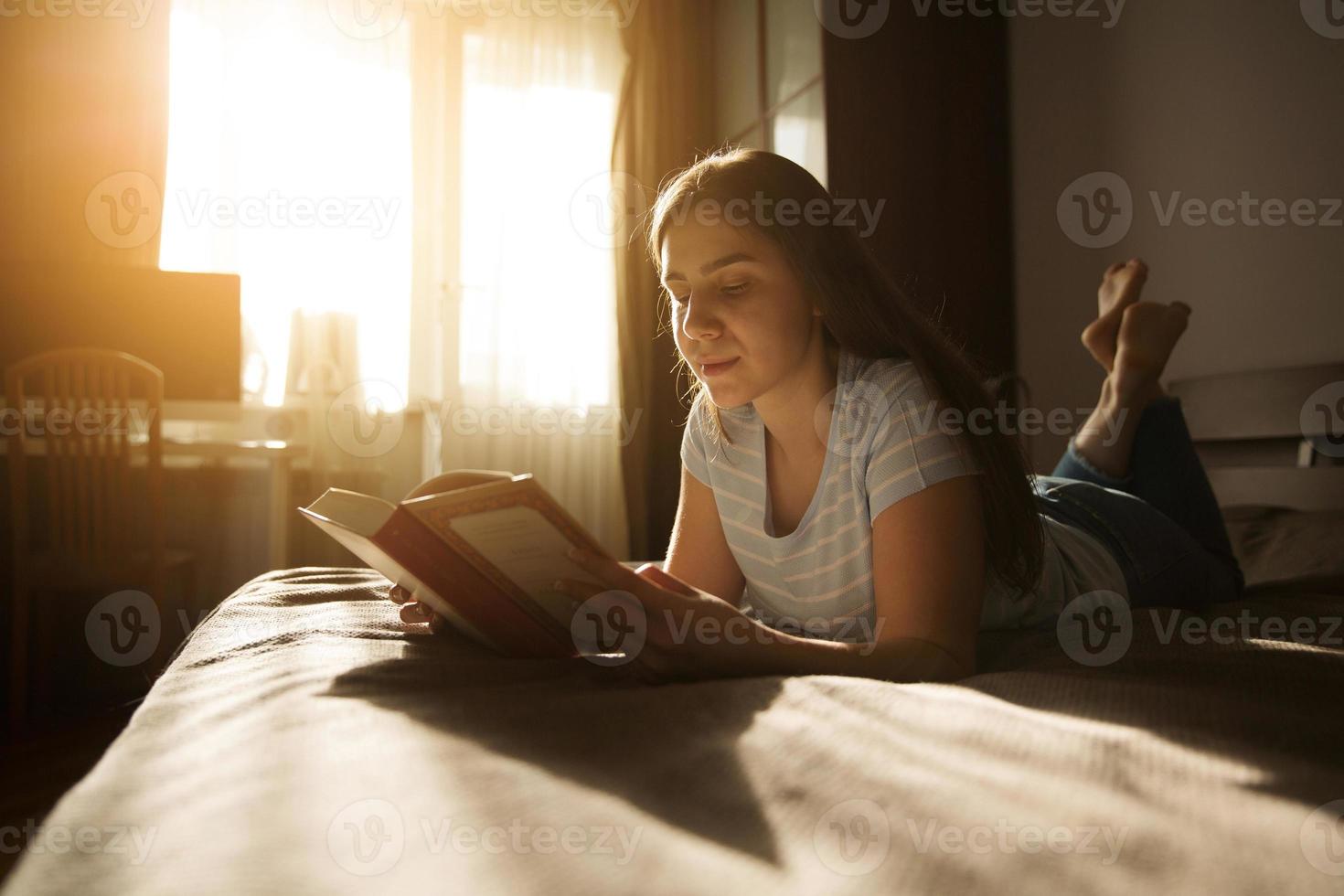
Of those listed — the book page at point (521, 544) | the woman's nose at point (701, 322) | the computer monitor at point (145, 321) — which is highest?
the computer monitor at point (145, 321)

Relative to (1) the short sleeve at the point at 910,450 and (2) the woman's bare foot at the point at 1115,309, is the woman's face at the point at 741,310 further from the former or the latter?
(2) the woman's bare foot at the point at 1115,309

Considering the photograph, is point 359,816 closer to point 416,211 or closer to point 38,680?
point 38,680

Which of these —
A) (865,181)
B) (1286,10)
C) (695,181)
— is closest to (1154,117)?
(1286,10)

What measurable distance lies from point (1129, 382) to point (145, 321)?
293cm

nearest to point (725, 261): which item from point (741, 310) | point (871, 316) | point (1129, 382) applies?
point (741, 310)

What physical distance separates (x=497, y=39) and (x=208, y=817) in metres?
3.74

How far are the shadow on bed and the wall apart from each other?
5.49 ft

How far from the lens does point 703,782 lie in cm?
48

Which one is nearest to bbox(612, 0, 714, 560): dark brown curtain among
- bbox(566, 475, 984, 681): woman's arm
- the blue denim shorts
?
the blue denim shorts

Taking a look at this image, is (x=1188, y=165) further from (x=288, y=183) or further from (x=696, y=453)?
(x=288, y=183)

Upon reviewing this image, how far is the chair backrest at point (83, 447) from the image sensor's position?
2.33m

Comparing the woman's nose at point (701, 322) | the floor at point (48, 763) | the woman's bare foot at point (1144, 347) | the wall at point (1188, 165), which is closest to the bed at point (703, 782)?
the woman's nose at point (701, 322)

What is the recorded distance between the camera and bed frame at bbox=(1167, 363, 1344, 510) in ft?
5.67

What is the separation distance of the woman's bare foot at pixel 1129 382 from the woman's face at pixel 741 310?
0.72 m
